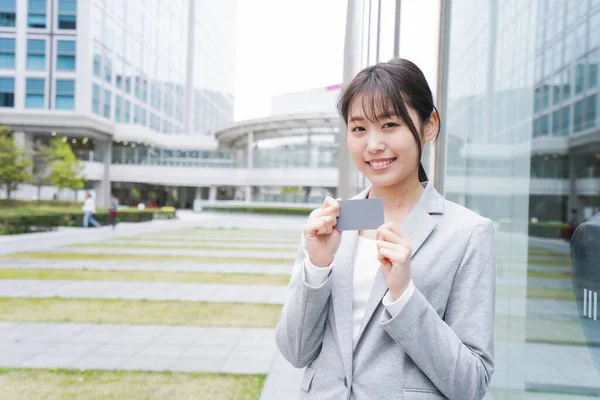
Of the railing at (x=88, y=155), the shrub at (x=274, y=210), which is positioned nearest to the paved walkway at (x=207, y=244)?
the shrub at (x=274, y=210)

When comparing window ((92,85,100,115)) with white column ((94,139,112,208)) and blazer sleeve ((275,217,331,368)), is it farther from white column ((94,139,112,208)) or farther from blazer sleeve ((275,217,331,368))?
blazer sleeve ((275,217,331,368))

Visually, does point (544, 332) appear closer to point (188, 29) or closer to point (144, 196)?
point (144, 196)

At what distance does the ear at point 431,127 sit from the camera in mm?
1419

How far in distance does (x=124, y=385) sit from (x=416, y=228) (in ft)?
12.2

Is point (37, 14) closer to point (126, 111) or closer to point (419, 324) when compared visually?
point (126, 111)

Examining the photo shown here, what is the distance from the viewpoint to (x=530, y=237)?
6.78 ft

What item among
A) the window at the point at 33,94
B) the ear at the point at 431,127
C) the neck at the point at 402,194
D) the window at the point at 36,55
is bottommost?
the neck at the point at 402,194

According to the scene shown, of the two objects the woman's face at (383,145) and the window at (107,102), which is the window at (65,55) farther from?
the woman's face at (383,145)

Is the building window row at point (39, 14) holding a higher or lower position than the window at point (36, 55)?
higher

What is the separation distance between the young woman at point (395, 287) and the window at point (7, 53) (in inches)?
1853

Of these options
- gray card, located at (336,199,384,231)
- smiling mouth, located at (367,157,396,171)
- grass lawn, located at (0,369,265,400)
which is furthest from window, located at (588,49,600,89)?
grass lawn, located at (0,369,265,400)

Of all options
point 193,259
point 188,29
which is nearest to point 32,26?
point 188,29

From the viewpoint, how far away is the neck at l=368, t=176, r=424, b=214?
149 centimetres

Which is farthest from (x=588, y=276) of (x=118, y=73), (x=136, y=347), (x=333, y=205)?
(x=118, y=73)
